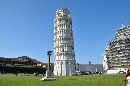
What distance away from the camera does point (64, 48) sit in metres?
103

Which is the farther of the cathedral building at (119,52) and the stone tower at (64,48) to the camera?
the cathedral building at (119,52)

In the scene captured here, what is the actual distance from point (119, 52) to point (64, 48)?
36719mm

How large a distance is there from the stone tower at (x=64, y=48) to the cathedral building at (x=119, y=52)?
29060 mm

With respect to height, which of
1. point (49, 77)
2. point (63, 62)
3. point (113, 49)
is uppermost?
point (113, 49)

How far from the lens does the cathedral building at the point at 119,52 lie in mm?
111438

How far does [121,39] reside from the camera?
383 ft

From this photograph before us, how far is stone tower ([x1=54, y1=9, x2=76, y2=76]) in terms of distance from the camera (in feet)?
336

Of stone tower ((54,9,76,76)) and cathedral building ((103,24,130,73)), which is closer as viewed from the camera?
stone tower ((54,9,76,76))

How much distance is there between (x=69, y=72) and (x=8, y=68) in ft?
107

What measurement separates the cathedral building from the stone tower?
2906 centimetres

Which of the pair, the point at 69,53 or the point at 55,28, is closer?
the point at 69,53

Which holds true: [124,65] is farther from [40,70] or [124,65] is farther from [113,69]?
[40,70]

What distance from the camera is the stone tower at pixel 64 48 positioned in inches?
4035

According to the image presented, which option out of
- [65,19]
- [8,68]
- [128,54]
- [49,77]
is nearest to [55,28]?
[65,19]
